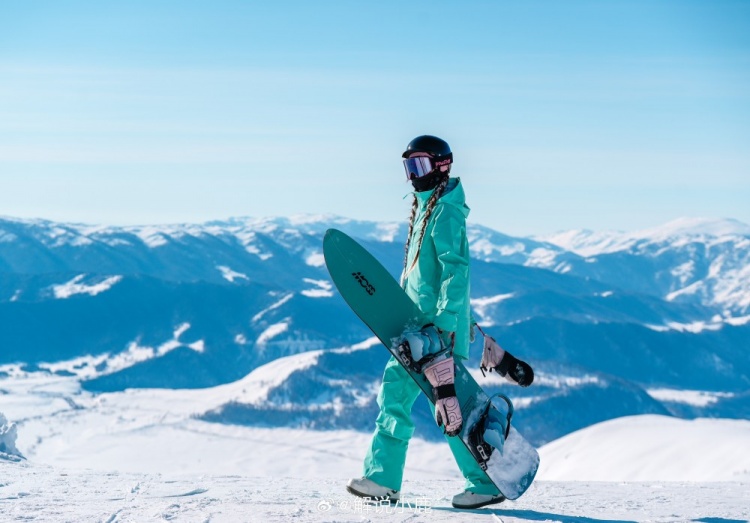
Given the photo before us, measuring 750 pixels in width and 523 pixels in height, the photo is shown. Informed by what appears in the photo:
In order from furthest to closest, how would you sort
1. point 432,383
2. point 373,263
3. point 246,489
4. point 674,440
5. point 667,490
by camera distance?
1. point 674,440
2. point 667,490
3. point 246,489
4. point 373,263
5. point 432,383

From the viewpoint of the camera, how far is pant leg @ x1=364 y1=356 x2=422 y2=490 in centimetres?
1023

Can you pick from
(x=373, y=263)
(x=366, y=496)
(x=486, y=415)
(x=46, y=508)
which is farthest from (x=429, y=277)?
(x=46, y=508)

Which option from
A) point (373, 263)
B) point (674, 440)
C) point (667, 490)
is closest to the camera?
point (373, 263)

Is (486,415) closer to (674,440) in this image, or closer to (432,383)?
(432,383)

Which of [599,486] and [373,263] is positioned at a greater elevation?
[373,263]

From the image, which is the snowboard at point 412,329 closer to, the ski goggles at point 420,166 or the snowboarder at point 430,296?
the snowboarder at point 430,296

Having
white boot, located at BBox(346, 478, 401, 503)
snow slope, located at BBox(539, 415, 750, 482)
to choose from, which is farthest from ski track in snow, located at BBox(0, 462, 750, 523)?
snow slope, located at BBox(539, 415, 750, 482)

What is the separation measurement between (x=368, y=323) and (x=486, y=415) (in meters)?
1.69

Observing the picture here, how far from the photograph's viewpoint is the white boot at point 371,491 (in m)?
10.4

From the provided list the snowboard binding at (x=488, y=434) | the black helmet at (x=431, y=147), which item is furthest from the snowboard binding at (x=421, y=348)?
the black helmet at (x=431, y=147)

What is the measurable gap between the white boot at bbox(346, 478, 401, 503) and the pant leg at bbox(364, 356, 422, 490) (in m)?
0.05

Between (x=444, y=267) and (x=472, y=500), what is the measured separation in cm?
283

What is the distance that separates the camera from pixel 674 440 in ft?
393

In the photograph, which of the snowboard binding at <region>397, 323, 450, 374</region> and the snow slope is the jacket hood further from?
the snow slope
